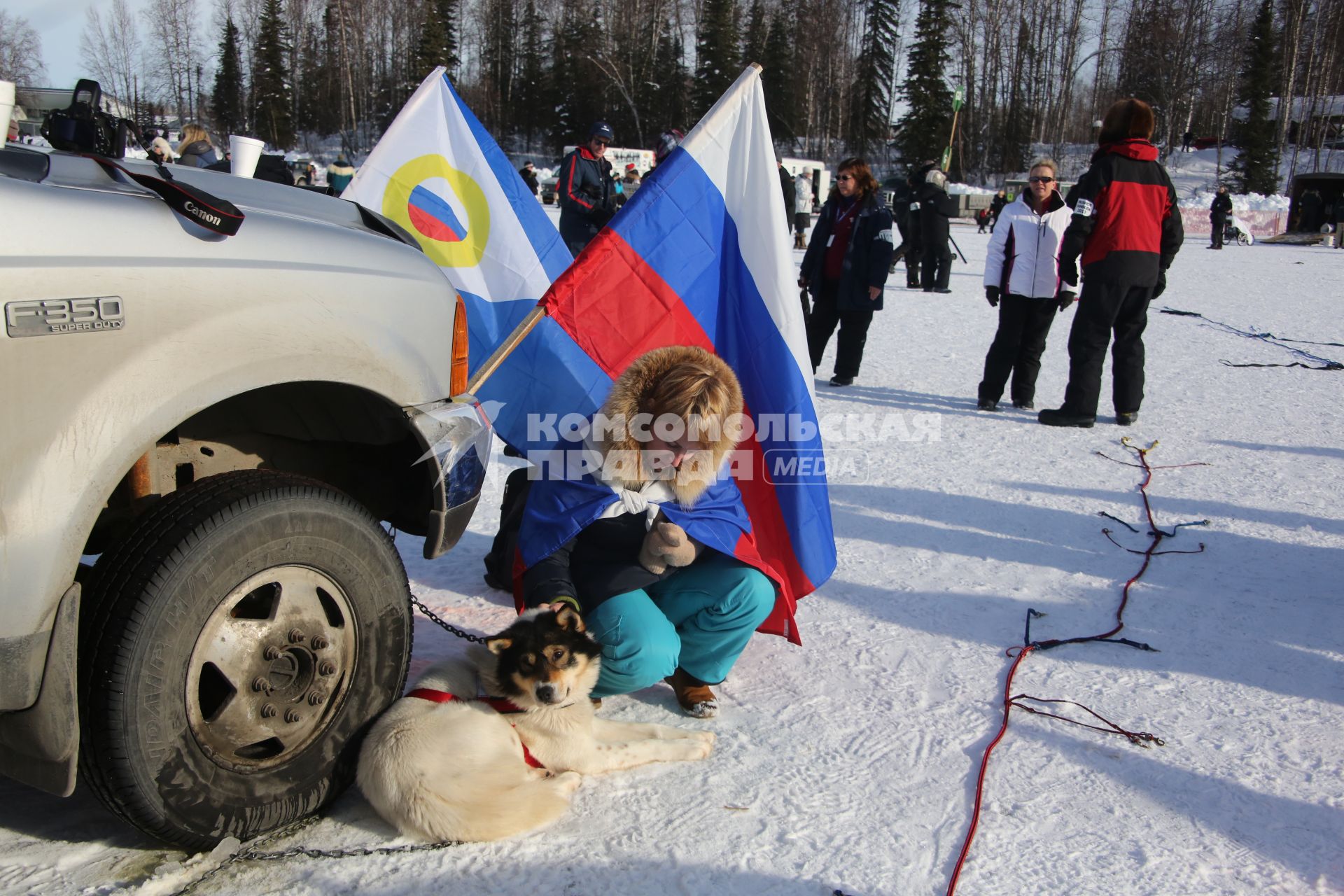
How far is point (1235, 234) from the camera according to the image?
111 feet

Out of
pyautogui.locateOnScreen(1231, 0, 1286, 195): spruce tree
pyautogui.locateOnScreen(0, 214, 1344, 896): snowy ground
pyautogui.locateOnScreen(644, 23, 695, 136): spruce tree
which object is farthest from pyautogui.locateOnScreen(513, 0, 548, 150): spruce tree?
pyautogui.locateOnScreen(0, 214, 1344, 896): snowy ground

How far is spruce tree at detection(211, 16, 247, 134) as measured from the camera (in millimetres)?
66375

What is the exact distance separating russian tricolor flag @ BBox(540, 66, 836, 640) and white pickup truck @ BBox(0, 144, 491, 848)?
1136 millimetres

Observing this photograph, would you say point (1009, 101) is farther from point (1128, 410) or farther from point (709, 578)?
point (709, 578)

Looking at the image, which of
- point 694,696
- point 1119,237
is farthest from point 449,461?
point 1119,237

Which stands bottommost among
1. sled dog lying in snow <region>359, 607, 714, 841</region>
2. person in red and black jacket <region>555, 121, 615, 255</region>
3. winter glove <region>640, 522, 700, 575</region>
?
sled dog lying in snow <region>359, 607, 714, 841</region>

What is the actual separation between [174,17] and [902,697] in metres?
76.5

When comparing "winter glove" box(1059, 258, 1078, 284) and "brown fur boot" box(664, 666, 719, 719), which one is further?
"winter glove" box(1059, 258, 1078, 284)

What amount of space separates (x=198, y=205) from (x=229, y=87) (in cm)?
7555

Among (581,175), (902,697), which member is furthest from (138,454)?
(581,175)

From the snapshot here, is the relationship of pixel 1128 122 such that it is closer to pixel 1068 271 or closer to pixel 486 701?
pixel 1068 271

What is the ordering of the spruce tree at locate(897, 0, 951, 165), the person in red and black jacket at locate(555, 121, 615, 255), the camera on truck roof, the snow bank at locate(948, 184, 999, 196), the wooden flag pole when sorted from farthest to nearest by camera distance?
the spruce tree at locate(897, 0, 951, 165) → the snow bank at locate(948, 184, 999, 196) → the person in red and black jacket at locate(555, 121, 615, 255) → the wooden flag pole → the camera on truck roof

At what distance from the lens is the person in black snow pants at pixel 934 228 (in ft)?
47.2

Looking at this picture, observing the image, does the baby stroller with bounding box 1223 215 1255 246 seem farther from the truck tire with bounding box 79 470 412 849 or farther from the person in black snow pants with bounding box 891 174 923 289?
the truck tire with bounding box 79 470 412 849
